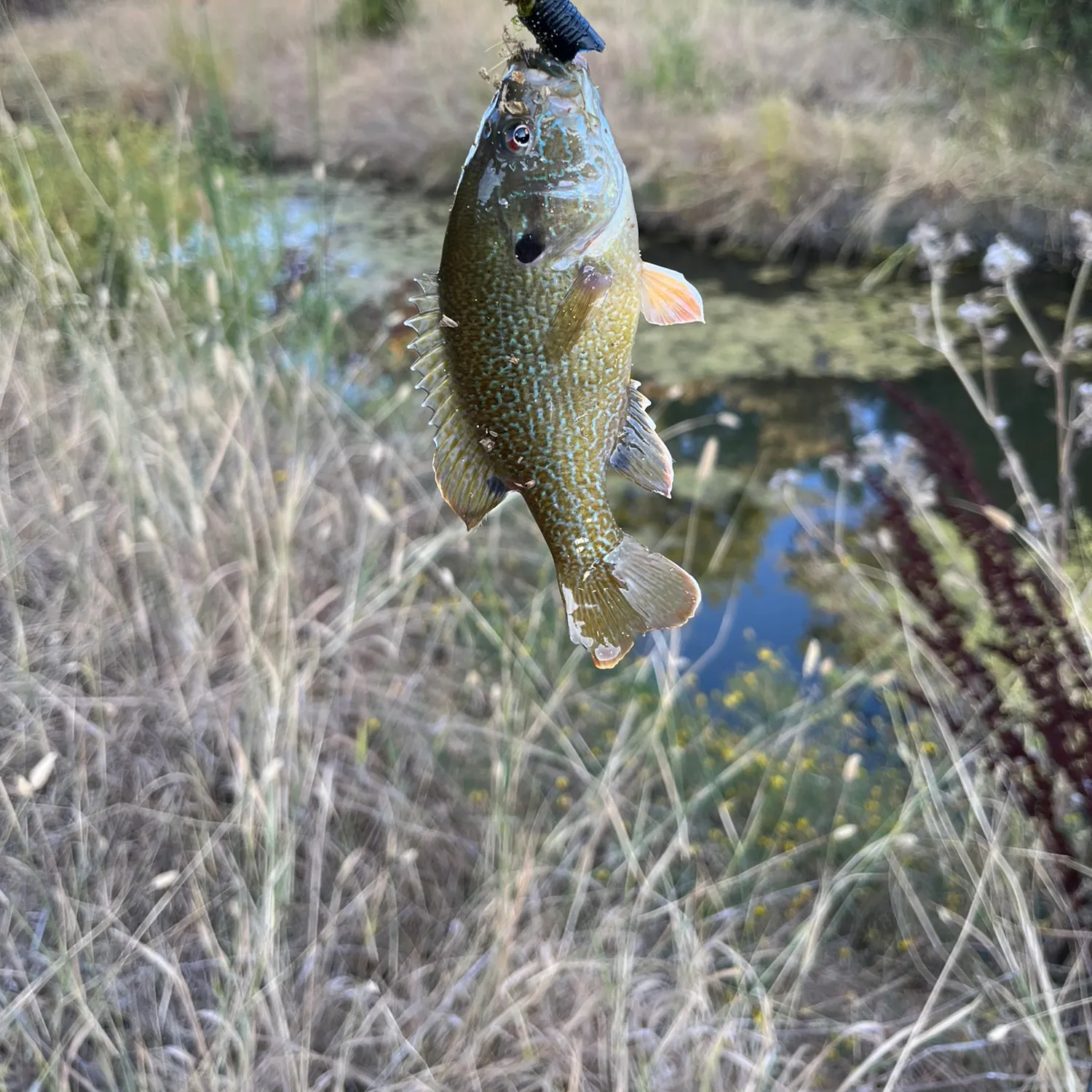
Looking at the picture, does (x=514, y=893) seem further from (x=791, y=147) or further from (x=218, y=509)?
(x=791, y=147)

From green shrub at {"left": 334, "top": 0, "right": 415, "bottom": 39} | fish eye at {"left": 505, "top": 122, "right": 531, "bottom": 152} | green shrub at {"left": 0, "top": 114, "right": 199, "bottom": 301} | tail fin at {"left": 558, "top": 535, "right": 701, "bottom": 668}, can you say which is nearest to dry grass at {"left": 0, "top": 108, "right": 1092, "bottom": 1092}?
green shrub at {"left": 0, "top": 114, "right": 199, "bottom": 301}

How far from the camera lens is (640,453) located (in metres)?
0.62

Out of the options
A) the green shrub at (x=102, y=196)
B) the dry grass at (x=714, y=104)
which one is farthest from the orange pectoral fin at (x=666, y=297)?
the dry grass at (x=714, y=104)

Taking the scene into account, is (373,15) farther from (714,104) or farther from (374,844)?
(374,844)

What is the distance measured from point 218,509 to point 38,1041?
4.70 feet

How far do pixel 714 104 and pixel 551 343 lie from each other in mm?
6823

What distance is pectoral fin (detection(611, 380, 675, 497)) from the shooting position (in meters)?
0.61

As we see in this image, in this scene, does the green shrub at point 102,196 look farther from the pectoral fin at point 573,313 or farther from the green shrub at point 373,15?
the green shrub at point 373,15

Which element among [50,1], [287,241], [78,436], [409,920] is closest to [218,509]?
[78,436]

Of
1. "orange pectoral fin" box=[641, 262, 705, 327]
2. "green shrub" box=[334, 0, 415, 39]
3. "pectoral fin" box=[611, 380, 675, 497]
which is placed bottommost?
"green shrub" box=[334, 0, 415, 39]

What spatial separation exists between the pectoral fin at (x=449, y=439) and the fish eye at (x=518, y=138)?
0.35ft

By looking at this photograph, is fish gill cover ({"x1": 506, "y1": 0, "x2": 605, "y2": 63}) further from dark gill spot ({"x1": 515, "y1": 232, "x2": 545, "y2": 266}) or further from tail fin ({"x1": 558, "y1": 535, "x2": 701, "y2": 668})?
tail fin ({"x1": 558, "y1": 535, "x2": 701, "y2": 668})

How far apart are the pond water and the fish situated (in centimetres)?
245

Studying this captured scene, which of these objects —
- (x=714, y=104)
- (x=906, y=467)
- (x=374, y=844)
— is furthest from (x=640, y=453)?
(x=714, y=104)
